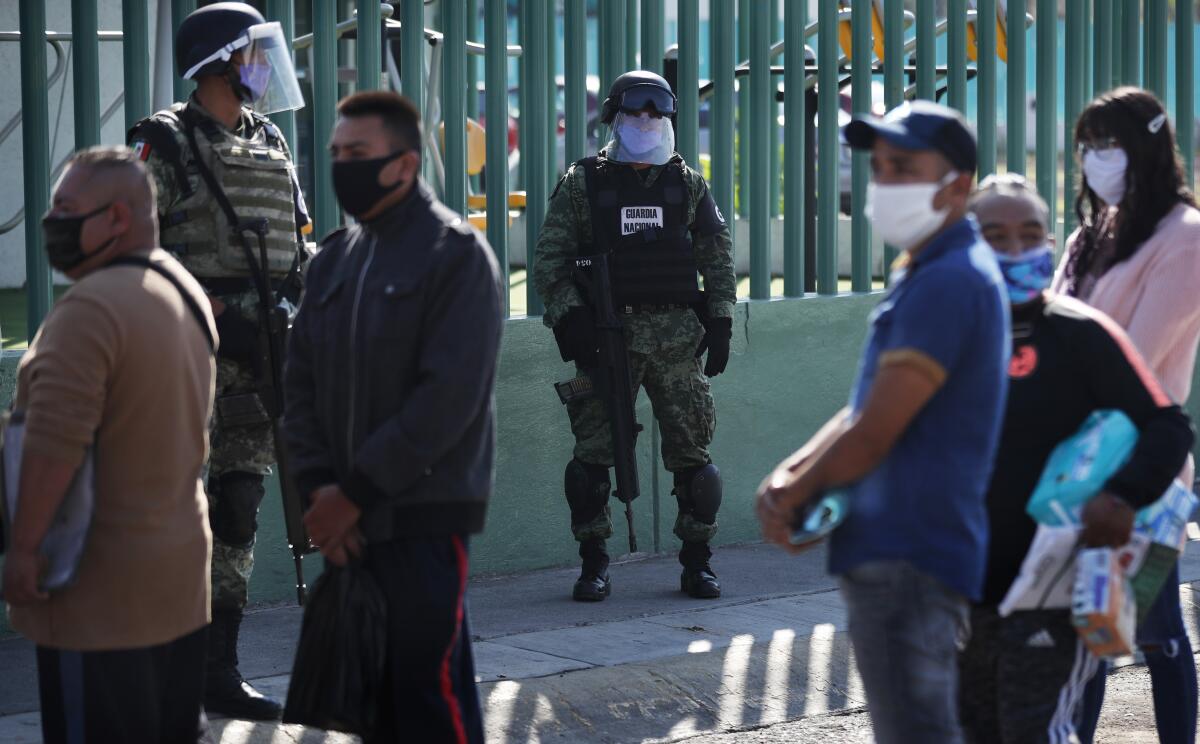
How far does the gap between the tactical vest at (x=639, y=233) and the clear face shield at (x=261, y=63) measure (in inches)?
60.6

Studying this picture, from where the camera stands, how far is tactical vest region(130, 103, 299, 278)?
195 inches

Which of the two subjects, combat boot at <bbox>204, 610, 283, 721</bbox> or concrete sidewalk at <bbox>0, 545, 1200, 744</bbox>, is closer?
combat boot at <bbox>204, 610, 283, 721</bbox>

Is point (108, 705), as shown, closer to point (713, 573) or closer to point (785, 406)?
point (713, 573)

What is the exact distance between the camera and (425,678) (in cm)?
351

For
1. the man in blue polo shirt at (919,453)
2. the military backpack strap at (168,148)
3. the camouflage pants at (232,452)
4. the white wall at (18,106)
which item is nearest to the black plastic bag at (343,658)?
the man in blue polo shirt at (919,453)

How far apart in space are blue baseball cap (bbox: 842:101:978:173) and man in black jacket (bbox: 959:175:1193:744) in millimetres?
319

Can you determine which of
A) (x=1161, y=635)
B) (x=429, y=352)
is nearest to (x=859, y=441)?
(x=429, y=352)

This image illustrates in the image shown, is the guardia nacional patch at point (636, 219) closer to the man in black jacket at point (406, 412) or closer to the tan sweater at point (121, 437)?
the man in black jacket at point (406, 412)

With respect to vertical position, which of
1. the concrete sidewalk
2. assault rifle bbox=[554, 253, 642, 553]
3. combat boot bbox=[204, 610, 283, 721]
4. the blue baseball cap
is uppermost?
the blue baseball cap

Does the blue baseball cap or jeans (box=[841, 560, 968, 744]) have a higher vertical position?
the blue baseball cap

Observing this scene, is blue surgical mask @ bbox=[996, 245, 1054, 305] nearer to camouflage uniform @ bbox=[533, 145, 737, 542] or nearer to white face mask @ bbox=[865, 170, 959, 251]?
white face mask @ bbox=[865, 170, 959, 251]

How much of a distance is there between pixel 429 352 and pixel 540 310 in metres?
3.67

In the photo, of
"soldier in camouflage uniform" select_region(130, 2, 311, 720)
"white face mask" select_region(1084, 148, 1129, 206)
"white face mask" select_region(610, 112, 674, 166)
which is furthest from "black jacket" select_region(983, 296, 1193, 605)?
"white face mask" select_region(610, 112, 674, 166)

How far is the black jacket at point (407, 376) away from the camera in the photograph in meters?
3.47
